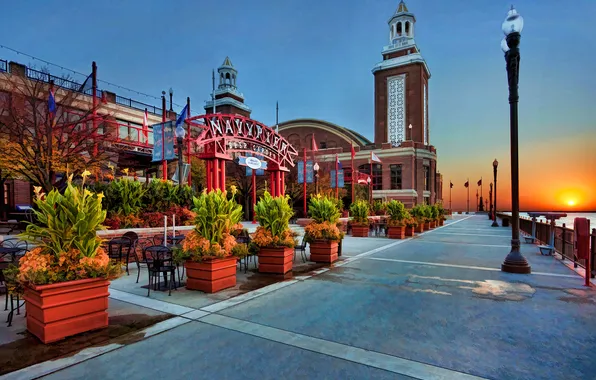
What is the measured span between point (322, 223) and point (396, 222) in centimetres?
867

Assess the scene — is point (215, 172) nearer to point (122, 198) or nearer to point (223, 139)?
point (223, 139)

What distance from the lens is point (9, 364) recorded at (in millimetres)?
3727

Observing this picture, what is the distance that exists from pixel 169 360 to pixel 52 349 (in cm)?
156

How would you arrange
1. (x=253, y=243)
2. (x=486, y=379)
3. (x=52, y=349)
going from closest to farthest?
(x=486, y=379)
(x=52, y=349)
(x=253, y=243)

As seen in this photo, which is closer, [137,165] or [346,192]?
[137,165]

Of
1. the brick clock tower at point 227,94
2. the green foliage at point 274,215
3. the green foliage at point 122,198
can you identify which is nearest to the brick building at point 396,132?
the brick clock tower at point 227,94

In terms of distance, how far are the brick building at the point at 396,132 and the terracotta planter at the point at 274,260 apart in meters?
50.3

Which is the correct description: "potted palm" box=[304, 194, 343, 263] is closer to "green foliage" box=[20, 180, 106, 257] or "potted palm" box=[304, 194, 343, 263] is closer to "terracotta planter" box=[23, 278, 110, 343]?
"terracotta planter" box=[23, 278, 110, 343]

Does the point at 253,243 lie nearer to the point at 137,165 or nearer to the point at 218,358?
the point at 218,358

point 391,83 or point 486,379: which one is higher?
point 391,83

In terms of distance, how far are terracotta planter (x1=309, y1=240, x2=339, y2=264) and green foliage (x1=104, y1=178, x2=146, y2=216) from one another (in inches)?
293

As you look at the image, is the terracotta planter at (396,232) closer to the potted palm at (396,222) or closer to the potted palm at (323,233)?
the potted palm at (396,222)

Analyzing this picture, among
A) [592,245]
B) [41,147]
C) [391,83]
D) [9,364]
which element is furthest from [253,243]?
[391,83]

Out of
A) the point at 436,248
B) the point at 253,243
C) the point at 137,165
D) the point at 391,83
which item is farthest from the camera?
the point at 391,83
